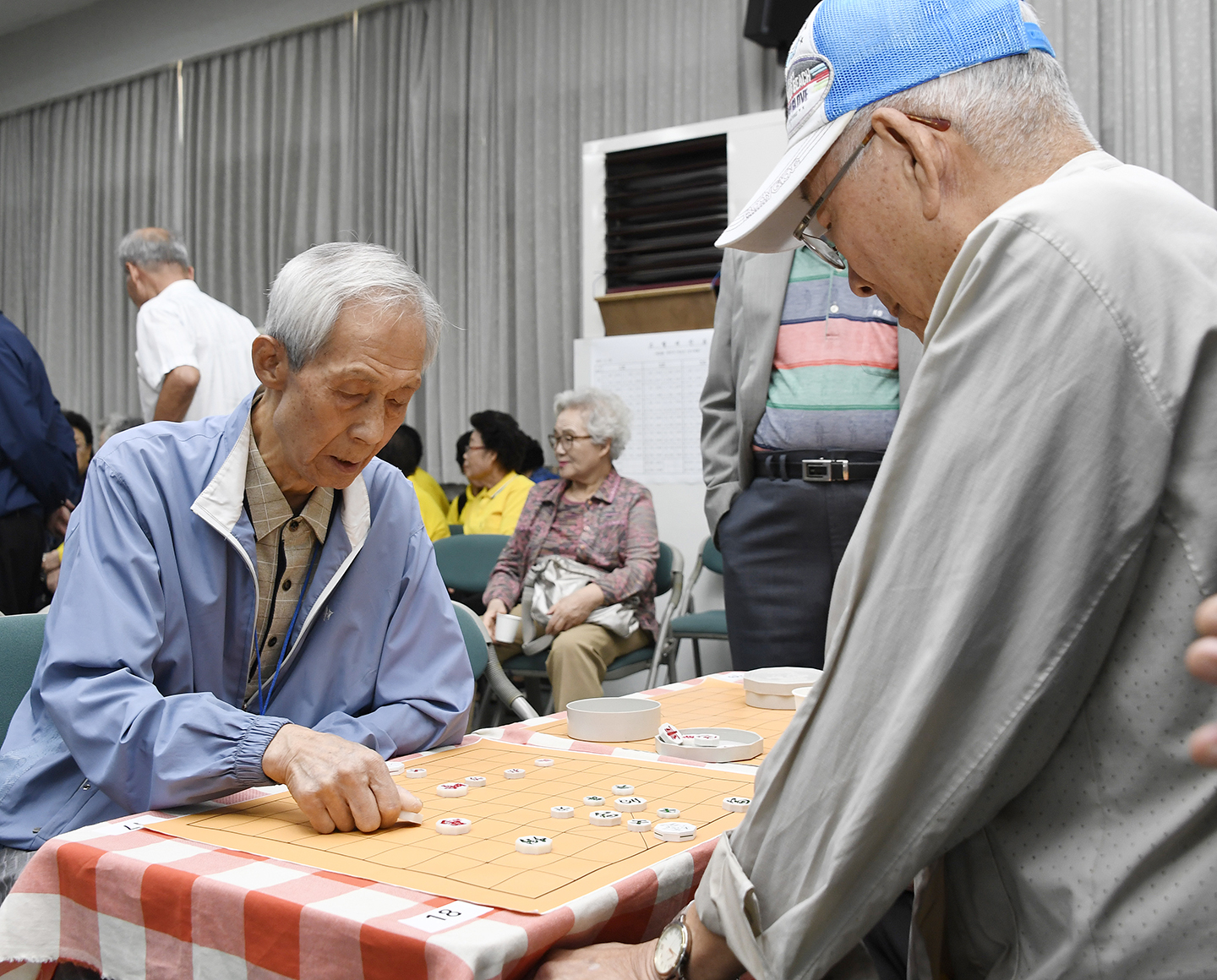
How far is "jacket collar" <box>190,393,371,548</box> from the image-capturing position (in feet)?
4.49

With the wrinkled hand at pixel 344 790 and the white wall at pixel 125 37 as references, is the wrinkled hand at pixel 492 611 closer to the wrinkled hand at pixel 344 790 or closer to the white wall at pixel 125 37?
the wrinkled hand at pixel 344 790

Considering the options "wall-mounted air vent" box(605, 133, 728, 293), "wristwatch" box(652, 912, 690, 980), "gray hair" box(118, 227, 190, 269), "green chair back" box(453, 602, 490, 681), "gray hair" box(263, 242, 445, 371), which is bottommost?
"green chair back" box(453, 602, 490, 681)

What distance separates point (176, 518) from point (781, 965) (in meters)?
0.97

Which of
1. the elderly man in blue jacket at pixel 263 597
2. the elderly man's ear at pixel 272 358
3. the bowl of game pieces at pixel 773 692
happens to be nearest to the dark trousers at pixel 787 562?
the bowl of game pieces at pixel 773 692

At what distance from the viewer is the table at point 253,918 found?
788 mm

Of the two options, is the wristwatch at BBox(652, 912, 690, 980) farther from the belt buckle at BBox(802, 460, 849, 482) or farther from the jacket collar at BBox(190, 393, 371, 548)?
the belt buckle at BBox(802, 460, 849, 482)

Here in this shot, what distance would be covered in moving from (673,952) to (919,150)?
2.30ft

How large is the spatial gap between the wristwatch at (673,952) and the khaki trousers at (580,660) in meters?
2.75

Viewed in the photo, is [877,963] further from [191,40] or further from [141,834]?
[191,40]

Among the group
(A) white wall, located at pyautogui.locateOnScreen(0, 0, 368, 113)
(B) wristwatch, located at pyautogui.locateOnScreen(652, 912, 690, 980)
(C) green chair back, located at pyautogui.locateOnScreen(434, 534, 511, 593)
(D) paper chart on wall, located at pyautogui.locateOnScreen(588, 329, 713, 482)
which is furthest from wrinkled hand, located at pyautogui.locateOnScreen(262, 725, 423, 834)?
(A) white wall, located at pyautogui.locateOnScreen(0, 0, 368, 113)

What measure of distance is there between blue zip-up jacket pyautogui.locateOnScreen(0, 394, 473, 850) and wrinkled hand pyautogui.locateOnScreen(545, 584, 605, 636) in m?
2.11

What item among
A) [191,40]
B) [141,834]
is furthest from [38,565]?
[191,40]

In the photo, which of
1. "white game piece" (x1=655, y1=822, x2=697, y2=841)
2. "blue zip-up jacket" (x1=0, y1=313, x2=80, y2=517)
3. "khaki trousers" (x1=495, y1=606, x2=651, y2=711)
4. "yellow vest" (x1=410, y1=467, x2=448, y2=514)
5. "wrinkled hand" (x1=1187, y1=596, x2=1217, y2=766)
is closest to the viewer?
"wrinkled hand" (x1=1187, y1=596, x2=1217, y2=766)

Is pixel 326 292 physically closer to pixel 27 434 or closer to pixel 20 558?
pixel 27 434
